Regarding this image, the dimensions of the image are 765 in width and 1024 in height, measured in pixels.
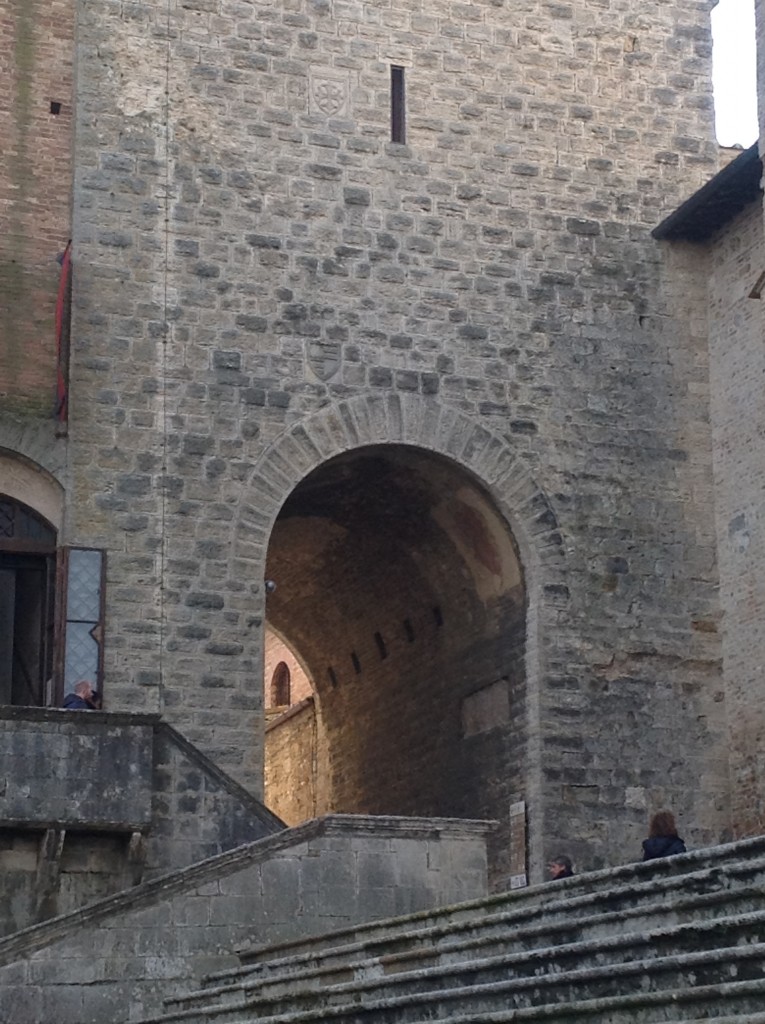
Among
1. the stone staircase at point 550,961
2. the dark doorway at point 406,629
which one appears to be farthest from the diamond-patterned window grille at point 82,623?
the stone staircase at point 550,961

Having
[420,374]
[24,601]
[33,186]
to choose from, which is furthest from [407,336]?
[24,601]

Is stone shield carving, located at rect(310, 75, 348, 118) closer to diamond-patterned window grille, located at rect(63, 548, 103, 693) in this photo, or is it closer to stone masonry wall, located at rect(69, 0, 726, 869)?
stone masonry wall, located at rect(69, 0, 726, 869)

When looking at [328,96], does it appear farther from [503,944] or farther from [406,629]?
[503,944]

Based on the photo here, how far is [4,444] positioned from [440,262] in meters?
4.47

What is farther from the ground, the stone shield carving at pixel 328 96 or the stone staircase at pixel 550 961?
the stone shield carving at pixel 328 96

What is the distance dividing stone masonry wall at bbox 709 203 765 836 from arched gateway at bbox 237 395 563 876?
1.69 metres

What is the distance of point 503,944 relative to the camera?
36.4 feet

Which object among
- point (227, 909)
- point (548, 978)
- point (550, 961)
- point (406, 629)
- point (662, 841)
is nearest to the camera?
point (548, 978)

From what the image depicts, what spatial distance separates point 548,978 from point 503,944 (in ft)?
4.73

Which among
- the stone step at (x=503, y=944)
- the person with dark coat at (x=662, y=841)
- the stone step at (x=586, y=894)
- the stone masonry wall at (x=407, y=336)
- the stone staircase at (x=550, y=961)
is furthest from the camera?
the stone masonry wall at (x=407, y=336)

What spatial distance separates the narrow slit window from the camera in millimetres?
19531

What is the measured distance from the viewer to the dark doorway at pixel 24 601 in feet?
58.9

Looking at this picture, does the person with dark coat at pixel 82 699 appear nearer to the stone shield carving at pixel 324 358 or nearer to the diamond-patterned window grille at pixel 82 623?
the diamond-patterned window grille at pixel 82 623

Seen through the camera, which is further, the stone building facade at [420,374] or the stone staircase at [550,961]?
the stone building facade at [420,374]
